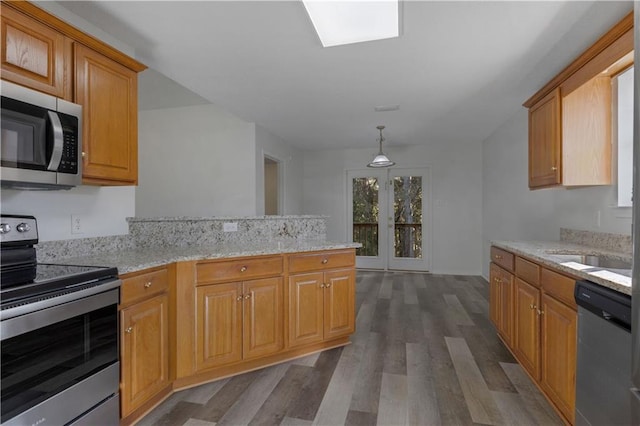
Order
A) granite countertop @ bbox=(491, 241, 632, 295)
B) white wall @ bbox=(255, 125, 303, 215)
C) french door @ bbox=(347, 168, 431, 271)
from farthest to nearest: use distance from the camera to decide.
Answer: french door @ bbox=(347, 168, 431, 271), white wall @ bbox=(255, 125, 303, 215), granite countertop @ bbox=(491, 241, 632, 295)

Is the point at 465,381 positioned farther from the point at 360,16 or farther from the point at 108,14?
the point at 108,14

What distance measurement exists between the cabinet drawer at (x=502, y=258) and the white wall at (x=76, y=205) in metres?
3.03

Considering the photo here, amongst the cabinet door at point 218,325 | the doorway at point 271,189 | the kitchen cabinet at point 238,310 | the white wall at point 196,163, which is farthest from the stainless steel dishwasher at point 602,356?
the doorway at point 271,189

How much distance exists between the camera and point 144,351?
1.83 meters

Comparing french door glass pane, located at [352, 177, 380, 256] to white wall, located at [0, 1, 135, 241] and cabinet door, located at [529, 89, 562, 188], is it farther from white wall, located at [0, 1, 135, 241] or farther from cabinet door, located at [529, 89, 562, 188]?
white wall, located at [0, 1, 135, 241]

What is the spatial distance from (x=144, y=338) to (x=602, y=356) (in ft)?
7.54

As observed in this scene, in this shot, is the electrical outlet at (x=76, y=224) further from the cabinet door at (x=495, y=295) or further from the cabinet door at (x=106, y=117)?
the cabinet door at (x=495, y=295)

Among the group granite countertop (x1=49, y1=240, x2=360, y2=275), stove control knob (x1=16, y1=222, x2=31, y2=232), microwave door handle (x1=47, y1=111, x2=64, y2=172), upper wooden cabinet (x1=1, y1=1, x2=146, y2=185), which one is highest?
upper wooden cabinet (x1=1, y1=1, x2=146, y2=185)

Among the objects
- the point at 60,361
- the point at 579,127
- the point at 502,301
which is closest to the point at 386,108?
the point at 579,127

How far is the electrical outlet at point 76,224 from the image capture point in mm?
2012

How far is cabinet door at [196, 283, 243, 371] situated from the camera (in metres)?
2.14

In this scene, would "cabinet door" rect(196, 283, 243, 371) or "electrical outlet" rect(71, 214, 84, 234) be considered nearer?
"electrical outlet" rect(71, 214, 84, 234)

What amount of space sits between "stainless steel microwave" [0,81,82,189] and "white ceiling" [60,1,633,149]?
0.72 m

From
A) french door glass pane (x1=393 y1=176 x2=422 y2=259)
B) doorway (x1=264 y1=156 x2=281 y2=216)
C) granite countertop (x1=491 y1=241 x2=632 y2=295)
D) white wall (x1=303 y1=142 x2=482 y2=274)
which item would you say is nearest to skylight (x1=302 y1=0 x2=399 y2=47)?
granite countertop (x1=491 y1=241 x2=632 y2=295)
